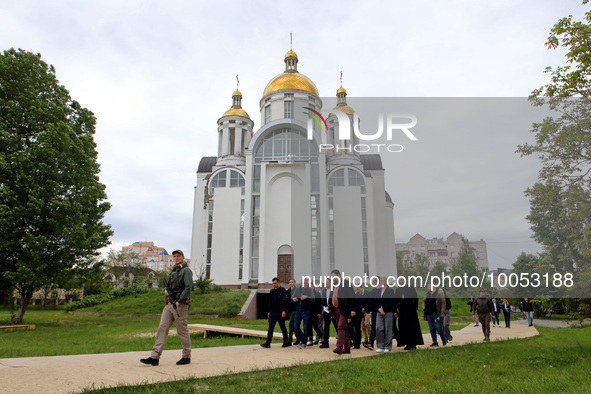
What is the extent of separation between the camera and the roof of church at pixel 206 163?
43.7 metres

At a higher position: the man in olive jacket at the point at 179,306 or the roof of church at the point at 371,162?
the roof of church at the point at 371,162

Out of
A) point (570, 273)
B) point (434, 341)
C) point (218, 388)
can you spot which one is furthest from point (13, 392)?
point (570, 273)

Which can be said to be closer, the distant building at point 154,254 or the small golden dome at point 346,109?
the small golden dome at point 346,109

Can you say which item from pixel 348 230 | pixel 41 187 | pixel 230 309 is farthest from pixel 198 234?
pixel 41 187

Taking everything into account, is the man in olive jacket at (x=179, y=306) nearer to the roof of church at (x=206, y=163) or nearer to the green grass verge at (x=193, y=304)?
the green grass verge at (x=193, y=304)

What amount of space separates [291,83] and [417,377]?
37908 mm

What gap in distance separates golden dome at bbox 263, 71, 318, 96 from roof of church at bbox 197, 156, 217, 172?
8990mm

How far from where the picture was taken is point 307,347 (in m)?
10.3

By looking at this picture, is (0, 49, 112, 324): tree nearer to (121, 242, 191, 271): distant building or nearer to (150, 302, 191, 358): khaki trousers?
(150, 302, 191, 358): khaki trousers

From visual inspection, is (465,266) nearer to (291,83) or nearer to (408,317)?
(408,317)

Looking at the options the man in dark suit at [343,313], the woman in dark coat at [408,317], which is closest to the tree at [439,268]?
the woman in dark coat at [408,317]

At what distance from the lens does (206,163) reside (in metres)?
44.3

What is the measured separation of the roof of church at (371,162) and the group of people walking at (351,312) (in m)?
32.0

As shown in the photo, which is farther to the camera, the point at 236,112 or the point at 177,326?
the point at 236,112
